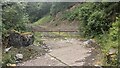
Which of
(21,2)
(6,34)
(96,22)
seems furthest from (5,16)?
(96,22)

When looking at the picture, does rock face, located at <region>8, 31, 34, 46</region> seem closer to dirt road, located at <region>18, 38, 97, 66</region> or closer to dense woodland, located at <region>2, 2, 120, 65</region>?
dense woodland, located at <region>2, 2, 120, 65</region>

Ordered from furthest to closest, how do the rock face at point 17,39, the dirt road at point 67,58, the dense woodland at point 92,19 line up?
the dense woodland at point 92,19, the rock face at point 17,39, the dirt road at point 67,58

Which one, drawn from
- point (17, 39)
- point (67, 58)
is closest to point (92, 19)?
point (67, 58)

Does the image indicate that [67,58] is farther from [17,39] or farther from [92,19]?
[92,19]

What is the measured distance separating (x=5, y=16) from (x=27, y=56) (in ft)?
7.50

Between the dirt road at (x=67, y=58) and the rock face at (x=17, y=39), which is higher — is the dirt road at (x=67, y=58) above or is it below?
below

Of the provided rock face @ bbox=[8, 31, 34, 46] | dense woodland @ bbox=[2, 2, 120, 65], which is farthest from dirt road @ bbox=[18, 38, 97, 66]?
rock face @ bbox=[8, 31, 34, 46]

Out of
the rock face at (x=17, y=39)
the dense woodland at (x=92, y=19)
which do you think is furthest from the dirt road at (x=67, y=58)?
the rock face at (x=17, y=39)

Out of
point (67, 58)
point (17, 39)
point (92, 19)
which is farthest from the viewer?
point (92, 19)

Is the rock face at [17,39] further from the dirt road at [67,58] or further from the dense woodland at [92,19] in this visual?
the dirt road at [67,58]

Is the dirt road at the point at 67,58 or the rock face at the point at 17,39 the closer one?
the dirt road at the point at 67,58

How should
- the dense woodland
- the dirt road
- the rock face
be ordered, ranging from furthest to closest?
the dense woodland < the rock face < the dirt road

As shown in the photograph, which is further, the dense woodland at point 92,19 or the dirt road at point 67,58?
the dense woodland at point 92,19

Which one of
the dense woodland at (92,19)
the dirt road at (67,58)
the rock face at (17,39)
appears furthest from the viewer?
the dense woodland at (92,19)
